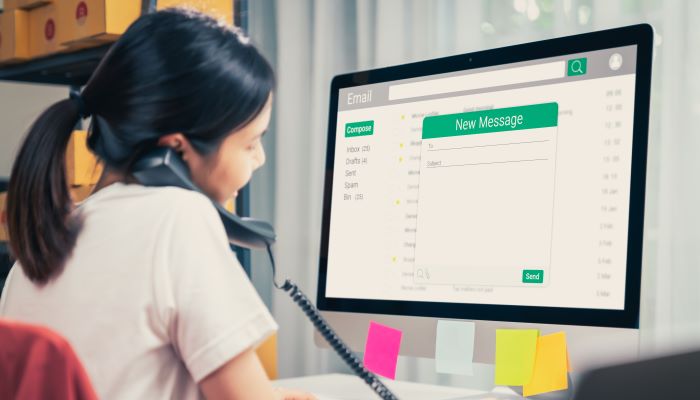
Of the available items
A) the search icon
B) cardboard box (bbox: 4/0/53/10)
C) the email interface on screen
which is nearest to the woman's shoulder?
the email interface on screen

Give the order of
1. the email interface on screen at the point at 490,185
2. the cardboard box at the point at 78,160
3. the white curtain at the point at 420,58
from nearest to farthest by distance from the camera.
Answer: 1. the email interface on screen at the point at 490,185
2. the white curtain at the point at 420,58
3. the cardboard box at the point at 78,160

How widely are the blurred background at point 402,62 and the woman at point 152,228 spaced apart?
1035 millimetres

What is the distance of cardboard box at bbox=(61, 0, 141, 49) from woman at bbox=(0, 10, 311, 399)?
1.31 meters

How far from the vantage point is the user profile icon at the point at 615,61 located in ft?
3.29

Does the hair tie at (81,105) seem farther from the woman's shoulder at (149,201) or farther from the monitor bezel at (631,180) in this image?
the monitor bezel at (631,180)

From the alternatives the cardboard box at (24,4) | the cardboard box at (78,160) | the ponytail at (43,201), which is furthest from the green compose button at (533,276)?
the cardboard box at (24,4)

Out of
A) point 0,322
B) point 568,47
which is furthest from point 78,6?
point 0,322

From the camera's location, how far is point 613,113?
39.0 inches

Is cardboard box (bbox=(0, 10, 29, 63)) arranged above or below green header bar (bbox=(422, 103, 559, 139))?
above

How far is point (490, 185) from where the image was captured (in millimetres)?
1076

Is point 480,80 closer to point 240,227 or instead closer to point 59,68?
point 240,227

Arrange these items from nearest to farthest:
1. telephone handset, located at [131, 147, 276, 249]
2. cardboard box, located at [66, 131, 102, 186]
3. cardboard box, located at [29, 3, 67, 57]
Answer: telephone handset, located at [131, 147, 276, 249]
cardboard box, located at [66, 131, 102, 186]
cardboard box, located at [29, 3, 67, 57]

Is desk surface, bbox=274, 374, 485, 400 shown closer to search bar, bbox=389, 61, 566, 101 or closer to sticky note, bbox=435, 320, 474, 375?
sticky note, bbox=435, 320, 474, 375

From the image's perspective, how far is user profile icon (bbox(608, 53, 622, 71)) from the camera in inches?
39.5
